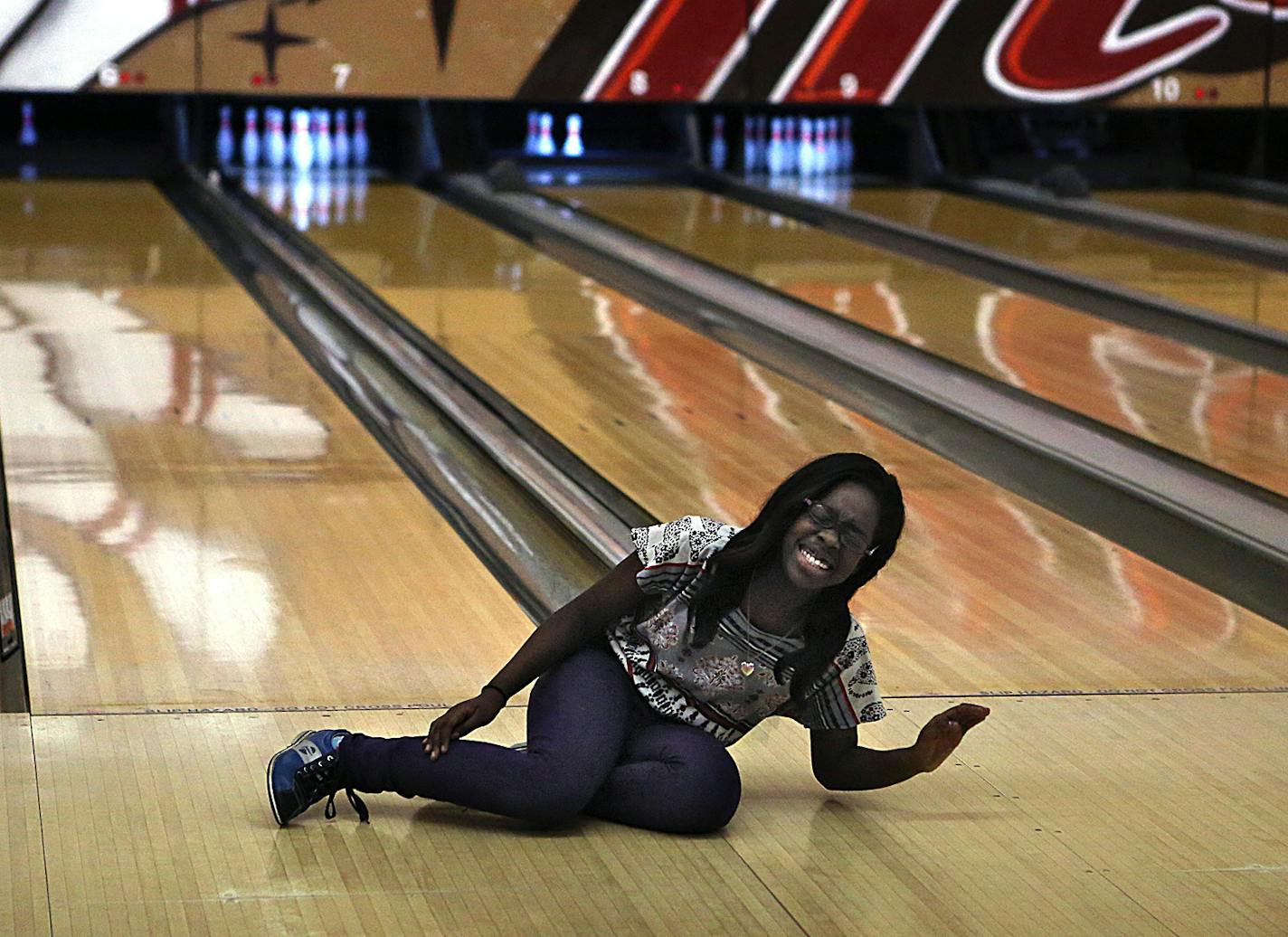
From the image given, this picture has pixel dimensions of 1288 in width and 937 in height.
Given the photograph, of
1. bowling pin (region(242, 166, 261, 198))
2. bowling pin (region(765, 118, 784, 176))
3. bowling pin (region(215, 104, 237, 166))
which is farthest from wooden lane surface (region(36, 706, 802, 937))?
bowling pin (region(765, 118, 784, 176))

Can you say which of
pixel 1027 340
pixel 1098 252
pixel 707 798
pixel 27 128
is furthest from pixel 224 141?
pixel 707 798

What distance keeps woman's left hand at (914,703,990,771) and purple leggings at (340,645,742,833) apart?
0.63ft

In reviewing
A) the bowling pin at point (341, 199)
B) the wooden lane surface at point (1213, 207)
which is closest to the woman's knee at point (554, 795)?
the bowling pin at point (341, 199)

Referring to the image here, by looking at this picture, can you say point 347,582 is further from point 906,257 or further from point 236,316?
point 906,257

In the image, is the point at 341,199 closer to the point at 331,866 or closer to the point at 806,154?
the point at 806,154

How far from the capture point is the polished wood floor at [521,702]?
1787 mm

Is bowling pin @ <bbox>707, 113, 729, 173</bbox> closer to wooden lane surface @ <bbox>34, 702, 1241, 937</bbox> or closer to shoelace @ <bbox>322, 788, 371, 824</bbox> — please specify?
wooden lane surface @ <bbox>34, 702, 1241, 937</bbox>

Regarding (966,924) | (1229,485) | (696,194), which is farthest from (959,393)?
(696,194)

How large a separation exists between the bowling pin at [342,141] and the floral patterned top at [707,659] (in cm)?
650

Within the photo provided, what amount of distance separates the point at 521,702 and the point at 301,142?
6144mm

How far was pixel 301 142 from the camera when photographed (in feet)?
26.8

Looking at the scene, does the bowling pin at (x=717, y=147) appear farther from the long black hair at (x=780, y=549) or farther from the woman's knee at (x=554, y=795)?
the woman's knee at (x=554, y=795)

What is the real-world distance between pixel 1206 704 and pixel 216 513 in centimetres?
163

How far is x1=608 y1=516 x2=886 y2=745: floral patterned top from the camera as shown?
Answer: 2.00 m
